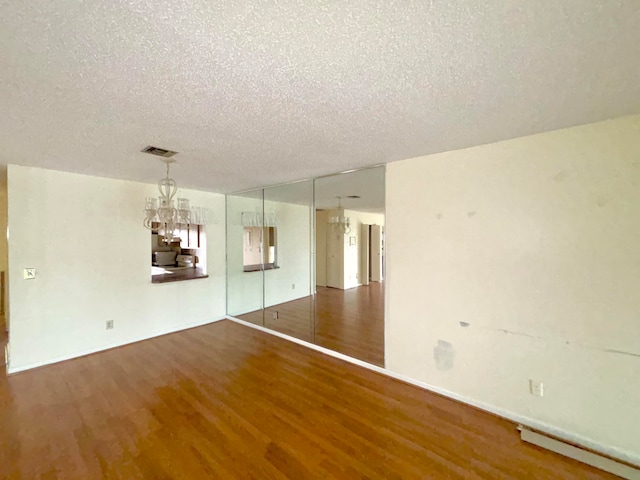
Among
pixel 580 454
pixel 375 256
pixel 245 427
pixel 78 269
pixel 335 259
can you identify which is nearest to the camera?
pixel 580 454

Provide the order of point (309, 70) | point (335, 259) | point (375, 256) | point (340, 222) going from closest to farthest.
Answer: point (309, 70), point (335, 259), point (340, 222), point (375, 256)

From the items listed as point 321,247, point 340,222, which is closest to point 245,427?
point 321,247

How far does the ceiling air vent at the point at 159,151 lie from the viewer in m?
2.47

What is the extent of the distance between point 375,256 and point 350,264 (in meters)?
1.11

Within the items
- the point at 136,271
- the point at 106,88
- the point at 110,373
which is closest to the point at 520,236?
the point at 106,88

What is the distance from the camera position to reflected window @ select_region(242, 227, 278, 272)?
491 cm

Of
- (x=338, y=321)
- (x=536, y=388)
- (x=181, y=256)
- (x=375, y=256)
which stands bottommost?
(x=338, y=321)

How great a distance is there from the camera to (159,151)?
2.53 m

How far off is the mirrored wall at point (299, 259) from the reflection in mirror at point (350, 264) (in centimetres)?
2

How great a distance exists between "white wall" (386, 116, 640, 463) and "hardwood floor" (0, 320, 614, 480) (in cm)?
36

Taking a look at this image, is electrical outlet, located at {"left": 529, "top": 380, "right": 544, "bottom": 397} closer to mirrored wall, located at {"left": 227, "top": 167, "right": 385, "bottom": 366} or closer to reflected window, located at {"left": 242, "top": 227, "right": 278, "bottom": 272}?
mirrored wall, located at {"left": 227, "top": 167, "right": 385, "bottom": 366}

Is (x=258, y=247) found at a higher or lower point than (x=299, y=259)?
higher

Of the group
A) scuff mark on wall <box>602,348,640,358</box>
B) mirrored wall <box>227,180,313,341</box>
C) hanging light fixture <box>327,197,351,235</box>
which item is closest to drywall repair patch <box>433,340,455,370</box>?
scuff mark on wall <box>602,348,640,358</box>

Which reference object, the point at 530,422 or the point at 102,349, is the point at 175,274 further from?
the point at 530,422
